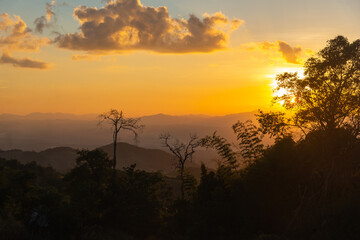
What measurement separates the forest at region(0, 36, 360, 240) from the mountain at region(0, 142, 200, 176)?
120m

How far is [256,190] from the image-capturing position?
49.4ft

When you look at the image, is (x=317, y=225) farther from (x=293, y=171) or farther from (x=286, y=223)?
(x=293, y=171)

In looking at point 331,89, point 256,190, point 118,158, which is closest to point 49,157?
point 118,158

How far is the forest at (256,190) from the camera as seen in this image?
549 inches

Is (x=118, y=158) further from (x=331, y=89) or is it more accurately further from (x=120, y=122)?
(x=331, y=89)

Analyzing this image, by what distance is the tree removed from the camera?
79.8ft

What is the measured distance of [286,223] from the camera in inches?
545

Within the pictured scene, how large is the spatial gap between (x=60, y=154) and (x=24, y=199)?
154190 millimetres

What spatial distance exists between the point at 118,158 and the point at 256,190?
580ft

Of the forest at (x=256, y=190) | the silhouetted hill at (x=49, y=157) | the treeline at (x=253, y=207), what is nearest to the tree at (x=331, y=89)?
the forest at (x=256, y=190)

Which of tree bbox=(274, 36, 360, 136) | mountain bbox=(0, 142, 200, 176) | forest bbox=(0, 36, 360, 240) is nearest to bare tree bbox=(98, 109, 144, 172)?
forest bbox=(0, 36, 360, 240)

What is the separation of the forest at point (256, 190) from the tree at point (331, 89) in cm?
7

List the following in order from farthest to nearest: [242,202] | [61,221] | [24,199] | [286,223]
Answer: [24,199] < [61,221] < [242,202] < [286,223]

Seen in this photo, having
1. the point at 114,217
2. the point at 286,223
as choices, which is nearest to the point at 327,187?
the point at 286,223
